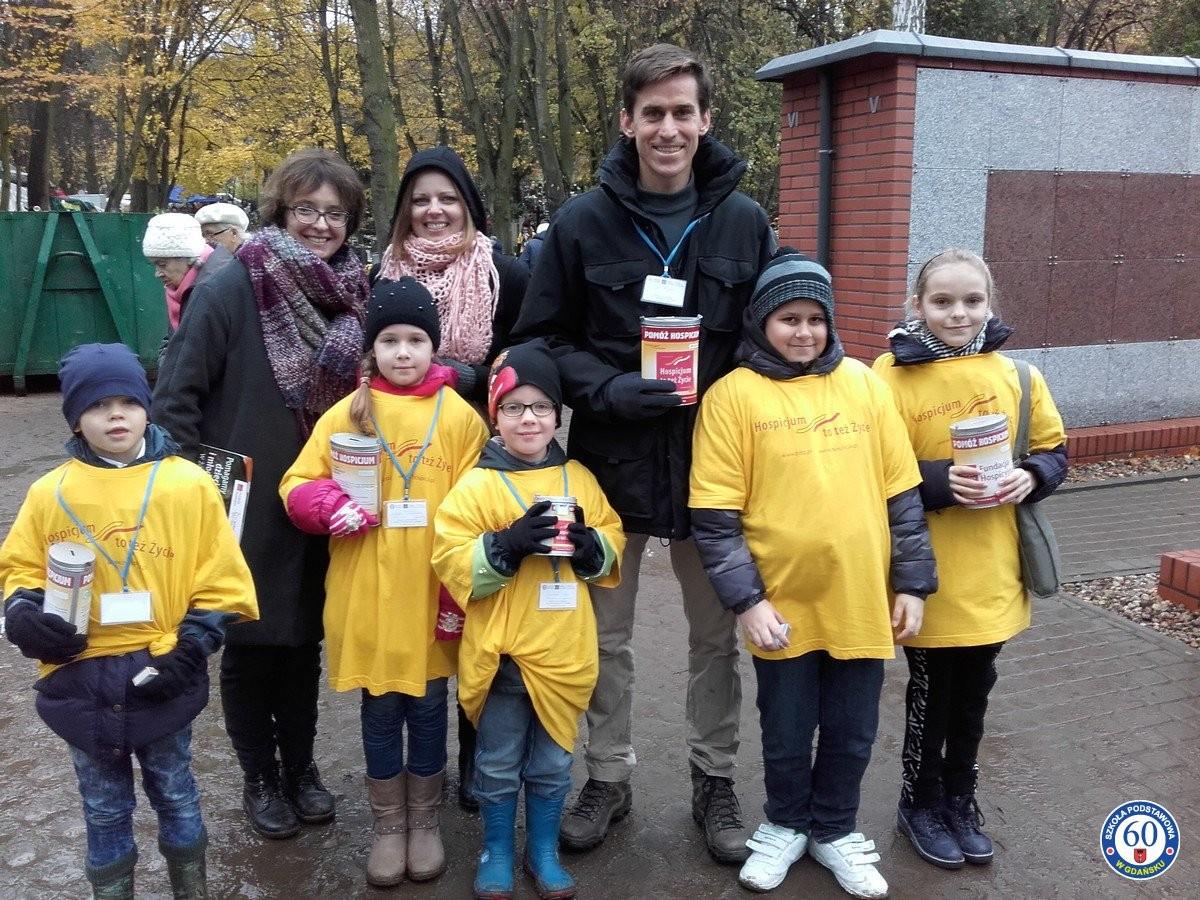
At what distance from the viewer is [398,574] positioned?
2904 mm

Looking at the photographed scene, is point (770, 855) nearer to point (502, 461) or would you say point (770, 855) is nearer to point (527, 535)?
point (527, 535)

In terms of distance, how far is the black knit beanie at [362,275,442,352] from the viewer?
9.40 ft

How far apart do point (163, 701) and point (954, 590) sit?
7.03 feet

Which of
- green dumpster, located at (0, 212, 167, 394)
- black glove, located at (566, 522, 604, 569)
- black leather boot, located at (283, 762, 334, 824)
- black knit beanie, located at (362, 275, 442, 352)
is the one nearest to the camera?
black glove, located at (566, 522, 604, 569)

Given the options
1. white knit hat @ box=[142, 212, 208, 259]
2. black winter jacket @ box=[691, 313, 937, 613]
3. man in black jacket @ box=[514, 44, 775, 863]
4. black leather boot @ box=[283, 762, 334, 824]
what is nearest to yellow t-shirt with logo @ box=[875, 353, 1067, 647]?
black winter jacket @ box=[691, 313, 937, 613]

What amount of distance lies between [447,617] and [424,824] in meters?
0.65

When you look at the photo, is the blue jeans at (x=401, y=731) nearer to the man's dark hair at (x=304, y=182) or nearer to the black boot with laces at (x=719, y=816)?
the black boot with laces at (x=719, y=816)

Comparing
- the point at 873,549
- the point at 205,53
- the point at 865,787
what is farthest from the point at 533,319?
the point at 205,53

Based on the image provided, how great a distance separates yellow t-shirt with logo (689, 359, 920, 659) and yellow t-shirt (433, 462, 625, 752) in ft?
1.36

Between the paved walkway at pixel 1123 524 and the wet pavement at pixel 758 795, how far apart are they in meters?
0.93

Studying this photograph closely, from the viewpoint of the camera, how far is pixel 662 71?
113 inches

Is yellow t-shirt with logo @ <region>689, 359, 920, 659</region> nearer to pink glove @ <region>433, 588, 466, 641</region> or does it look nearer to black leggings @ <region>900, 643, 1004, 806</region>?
black leggings @ <region>900, 643, 1004, 806</region>

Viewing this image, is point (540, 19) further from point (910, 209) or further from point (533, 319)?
point (533, 319)

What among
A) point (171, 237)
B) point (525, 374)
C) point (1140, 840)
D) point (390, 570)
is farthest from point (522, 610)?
point (171, 237)
